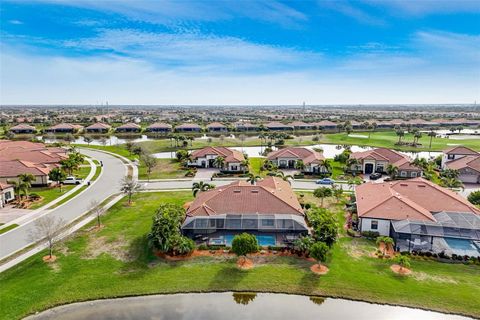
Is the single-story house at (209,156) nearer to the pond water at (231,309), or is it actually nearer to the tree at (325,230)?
the tree at (325,230)

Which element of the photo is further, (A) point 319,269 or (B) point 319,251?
(A) point 319,269

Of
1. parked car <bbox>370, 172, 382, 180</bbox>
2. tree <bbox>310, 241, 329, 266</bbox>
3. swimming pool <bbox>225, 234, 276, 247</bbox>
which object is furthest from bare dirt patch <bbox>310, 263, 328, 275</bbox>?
parked car <bbox>370, 172, 382, 180</bbox>

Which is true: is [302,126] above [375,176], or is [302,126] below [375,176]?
above

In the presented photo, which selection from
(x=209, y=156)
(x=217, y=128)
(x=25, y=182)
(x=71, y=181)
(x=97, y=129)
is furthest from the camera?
(x=217, y=128)

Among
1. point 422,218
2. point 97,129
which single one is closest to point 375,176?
point 422,218

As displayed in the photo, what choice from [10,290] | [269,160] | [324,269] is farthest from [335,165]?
[10,290]

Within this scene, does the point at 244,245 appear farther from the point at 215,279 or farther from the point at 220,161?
the point at 220,161

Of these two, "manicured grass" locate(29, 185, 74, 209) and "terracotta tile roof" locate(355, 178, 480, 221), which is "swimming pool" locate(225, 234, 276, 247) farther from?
"manicured grass" locate(29, 185, 74, 209)

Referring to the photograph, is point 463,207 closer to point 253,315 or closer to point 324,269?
point 324,269
